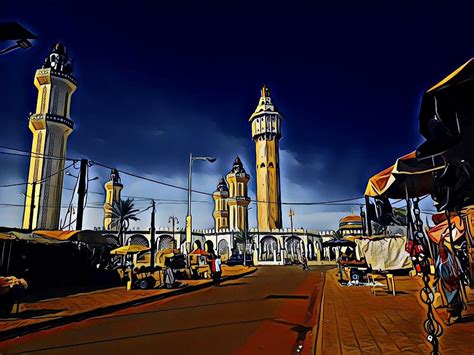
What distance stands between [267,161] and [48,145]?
38.8 m

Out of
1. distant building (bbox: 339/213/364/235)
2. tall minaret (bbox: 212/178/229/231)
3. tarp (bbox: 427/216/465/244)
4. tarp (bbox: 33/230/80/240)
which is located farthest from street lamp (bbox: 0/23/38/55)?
tall minaret (bbox: 212/178/229/231)

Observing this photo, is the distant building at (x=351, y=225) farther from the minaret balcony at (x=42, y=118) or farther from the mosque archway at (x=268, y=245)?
the minaret balcony at (x=42, y=118)

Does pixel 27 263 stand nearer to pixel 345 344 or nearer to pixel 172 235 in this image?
pixel 345 344

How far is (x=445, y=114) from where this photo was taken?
11.0 ft

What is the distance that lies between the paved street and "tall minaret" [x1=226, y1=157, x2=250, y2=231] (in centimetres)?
5273

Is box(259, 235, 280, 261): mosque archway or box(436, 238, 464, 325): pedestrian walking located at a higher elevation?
box(259, 235, 280, 261): mosque archway

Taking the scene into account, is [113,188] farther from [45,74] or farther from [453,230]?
[453,230]

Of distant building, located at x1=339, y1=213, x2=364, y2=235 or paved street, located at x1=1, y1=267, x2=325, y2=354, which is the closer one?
paved street, located at x1=1, y1=267, x2=325, y2=354

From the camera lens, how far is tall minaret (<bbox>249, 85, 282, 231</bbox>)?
209ft

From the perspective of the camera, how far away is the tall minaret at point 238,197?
208ft

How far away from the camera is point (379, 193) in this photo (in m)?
5.53

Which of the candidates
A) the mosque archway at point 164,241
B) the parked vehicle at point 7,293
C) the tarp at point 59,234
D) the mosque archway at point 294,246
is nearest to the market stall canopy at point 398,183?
the parked vehicle at point 7,293

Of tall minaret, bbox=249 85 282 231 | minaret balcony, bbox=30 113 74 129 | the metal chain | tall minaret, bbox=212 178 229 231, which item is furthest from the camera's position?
tall minaret, bbox=212 178 229 231

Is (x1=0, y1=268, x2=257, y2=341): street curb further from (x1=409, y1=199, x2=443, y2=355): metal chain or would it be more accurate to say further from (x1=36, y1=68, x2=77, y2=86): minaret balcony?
(x1=36, y1=68, x2=77, y2=86): minaret balcony
